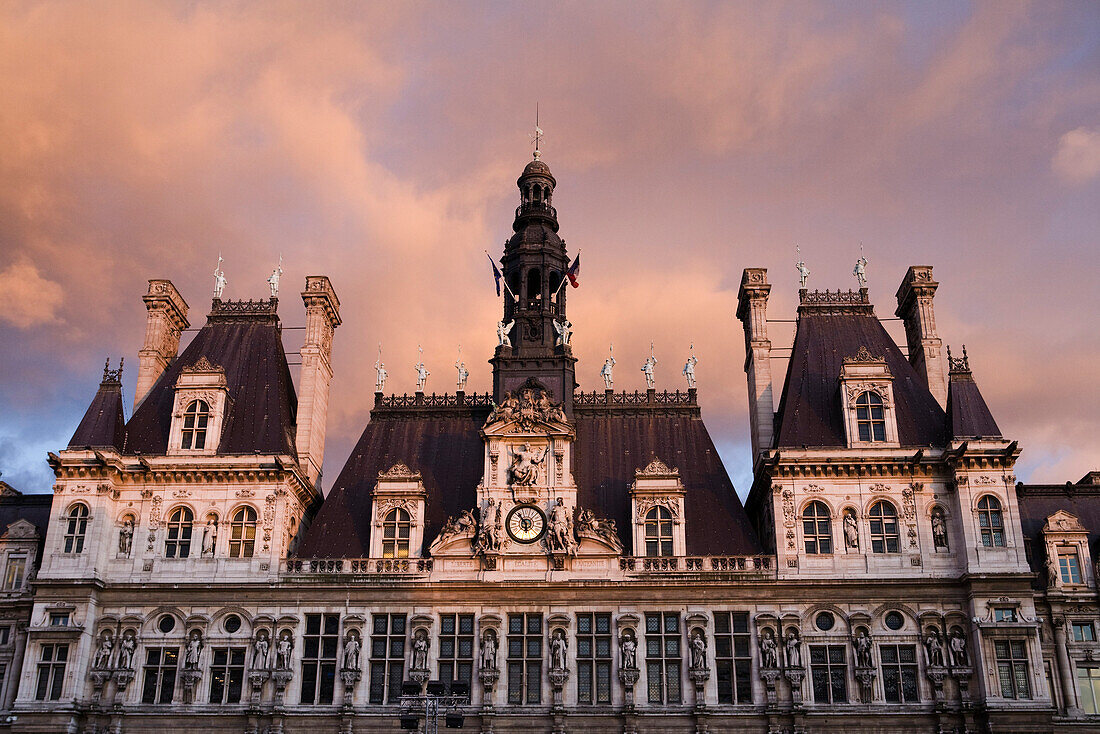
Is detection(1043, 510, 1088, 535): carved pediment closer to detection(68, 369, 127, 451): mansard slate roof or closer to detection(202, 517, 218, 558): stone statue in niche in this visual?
detection(202, 517, 218, 558): stone statue in niche

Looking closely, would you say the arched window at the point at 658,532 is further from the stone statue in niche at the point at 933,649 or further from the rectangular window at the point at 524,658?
the stone statue in niche at the point at 933,649

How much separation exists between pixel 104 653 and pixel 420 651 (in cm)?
1554

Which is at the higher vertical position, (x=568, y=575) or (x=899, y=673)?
(x=568, y=575)

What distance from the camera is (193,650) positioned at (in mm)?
53062

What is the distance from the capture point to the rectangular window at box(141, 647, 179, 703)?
5266 centimetres

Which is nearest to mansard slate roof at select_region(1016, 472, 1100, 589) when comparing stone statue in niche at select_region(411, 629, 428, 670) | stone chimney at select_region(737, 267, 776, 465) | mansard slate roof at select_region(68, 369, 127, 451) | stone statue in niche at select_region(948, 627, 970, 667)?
stone statue in niche at select_region(948, 627, 970, 667)

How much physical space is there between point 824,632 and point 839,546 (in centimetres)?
434

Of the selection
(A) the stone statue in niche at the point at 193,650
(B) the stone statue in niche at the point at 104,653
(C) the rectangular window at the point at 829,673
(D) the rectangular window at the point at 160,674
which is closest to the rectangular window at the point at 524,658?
(C) the rectangular window at the point at 829,673

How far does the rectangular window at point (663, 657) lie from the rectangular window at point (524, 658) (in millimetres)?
5278

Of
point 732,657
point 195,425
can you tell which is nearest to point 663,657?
point 732,657

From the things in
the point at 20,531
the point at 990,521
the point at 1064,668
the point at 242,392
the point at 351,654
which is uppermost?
the point at 242,392

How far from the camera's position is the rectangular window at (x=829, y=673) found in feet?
167

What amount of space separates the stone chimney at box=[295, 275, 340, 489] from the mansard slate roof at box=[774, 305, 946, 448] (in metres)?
25.8

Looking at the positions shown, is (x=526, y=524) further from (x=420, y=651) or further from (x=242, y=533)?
(x=242, y=533)
